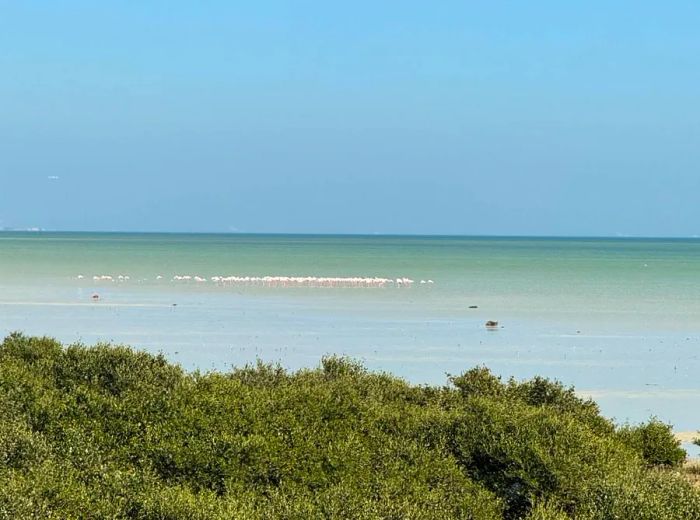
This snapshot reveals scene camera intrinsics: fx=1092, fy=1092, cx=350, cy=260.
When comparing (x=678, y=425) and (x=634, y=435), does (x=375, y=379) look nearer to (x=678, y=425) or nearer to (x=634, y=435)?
(x=634, y=435)

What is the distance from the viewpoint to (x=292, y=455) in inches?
663

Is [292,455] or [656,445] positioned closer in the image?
[292,455]

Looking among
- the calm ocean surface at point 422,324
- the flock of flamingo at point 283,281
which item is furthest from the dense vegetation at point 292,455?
the flock of flamingo at point 283,281

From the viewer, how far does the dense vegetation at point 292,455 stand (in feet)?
46.4

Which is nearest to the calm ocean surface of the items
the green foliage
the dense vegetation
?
the green foliage

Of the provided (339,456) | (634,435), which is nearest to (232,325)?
(634,435)

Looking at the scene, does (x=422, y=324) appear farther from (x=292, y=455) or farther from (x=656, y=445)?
(x=292, y=455)

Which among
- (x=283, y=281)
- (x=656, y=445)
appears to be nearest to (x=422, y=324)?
(x=656, y=445)

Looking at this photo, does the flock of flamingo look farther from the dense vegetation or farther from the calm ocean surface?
the dense vegetation

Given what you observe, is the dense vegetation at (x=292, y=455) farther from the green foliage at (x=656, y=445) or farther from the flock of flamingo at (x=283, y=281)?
→ the flock of flamingo at (x=283, y=281)

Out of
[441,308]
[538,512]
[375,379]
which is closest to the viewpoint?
[538,512]

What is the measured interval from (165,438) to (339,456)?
2798 mm

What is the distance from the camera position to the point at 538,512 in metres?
14.3

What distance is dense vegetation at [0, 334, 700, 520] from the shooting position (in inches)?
557
